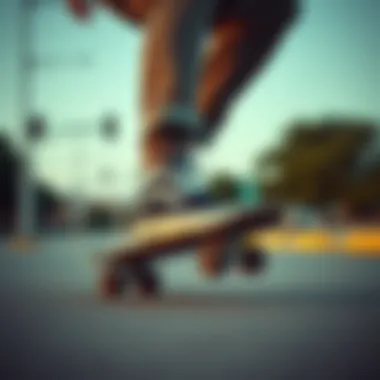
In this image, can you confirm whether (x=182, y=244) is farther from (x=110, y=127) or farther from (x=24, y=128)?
(x=24, y=128)

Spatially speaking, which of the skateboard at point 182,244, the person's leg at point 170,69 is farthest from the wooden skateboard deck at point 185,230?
the person's leg at point 170,69

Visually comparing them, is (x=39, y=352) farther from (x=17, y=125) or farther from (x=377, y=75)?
(x=377, y=75)

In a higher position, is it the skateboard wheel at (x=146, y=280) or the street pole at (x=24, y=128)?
the street pole at (x=24, y=128)

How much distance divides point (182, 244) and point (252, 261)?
14 centimetres

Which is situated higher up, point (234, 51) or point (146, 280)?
point (234, 51)

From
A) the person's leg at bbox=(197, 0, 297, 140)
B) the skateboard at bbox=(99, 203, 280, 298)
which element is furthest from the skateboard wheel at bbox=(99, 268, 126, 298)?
the person's leg at bbox=(197, 0, 297, 140)

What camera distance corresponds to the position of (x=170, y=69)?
1.45 m

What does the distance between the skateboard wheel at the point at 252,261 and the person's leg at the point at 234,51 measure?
0.23 m

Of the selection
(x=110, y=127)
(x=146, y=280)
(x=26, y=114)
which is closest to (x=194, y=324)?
(x=146, y=280)

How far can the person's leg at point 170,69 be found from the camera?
1.43 meters

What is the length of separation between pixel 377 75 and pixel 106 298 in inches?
26.3

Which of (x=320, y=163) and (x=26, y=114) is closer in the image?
(x=320, y=163)

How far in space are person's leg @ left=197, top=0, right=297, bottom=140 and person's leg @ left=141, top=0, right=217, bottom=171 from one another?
2 cm

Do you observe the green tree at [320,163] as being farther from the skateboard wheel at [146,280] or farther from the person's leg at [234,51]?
the skateboard wheel at [146,280]
